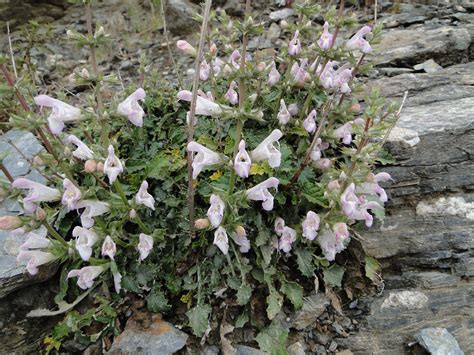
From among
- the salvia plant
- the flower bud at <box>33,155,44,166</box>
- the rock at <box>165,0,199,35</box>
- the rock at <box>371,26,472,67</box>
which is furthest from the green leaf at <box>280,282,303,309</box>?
the rock at <box>165,0,199,35</box>

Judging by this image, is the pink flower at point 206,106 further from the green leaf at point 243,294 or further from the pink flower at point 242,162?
the green leaf at point 243,294

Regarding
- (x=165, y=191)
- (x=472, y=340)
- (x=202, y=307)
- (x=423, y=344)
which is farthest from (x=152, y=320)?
(x=472, y=340)

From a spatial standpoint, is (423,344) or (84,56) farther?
(84,56)

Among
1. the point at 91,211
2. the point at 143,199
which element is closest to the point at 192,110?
the point at 143,199

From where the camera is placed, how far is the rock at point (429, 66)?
17.1 feet

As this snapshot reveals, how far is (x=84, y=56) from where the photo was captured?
706 cm

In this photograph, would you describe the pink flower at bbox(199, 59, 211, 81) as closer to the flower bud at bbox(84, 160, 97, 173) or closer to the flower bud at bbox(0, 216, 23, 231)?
the flower bud at bbox(84, 160, 97, 173)

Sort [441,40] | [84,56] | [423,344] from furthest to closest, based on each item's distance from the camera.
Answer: [84,56] < [441,40] < [423,344]

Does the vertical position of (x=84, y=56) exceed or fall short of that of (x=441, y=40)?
it falls short

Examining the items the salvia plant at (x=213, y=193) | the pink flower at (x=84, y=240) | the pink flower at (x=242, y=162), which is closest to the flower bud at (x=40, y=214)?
the salvia plant at (x=213, y=193)

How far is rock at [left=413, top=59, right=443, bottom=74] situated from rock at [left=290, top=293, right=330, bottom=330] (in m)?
3.36

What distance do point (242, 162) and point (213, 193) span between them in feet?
1.29

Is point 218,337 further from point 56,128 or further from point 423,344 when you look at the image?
point 56,128

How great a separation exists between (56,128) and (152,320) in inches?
65.7
